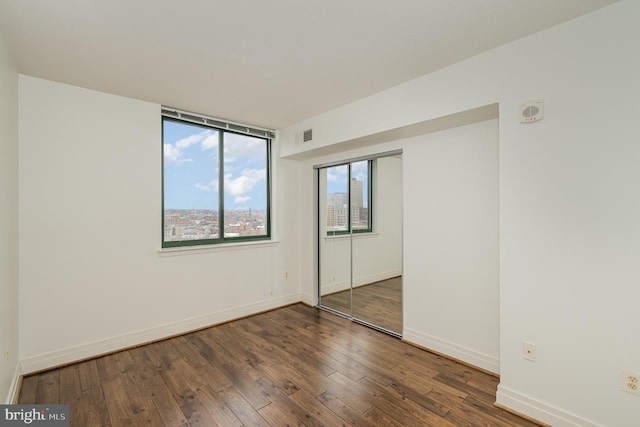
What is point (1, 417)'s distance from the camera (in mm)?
1770

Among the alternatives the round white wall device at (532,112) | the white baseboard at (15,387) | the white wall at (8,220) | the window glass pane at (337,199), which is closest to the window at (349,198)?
the window glass pane at (337,199)

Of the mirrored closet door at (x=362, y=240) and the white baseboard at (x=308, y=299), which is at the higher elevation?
the mirrored closet door at (x=362, y=240)

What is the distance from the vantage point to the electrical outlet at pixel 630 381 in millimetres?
1646

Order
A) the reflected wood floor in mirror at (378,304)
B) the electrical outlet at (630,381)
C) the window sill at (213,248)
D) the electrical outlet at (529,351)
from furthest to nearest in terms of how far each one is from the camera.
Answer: the reflected wood floor in mirror at (378,304) → the window sill at (213,248) → the electrical outlet at (529,351) → the electrical outlet at (630,381)

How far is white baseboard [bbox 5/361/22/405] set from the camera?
207 centimetres

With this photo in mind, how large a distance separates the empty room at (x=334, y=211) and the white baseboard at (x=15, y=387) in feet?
0.06

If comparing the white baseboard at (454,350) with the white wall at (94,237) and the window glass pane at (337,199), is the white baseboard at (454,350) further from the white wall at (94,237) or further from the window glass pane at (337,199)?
the white wall at (94,237)

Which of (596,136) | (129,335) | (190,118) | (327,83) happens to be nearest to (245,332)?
(129,335)

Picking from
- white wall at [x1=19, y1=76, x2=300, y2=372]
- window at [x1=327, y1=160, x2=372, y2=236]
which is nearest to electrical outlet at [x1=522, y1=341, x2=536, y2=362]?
window at [x1=327, y1=160, x2=372, y2=236]

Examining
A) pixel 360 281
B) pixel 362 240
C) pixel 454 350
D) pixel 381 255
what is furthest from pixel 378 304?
pixel 454 350

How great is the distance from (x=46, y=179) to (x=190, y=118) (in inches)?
59.4

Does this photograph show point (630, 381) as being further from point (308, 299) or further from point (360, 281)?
point (308, 299)

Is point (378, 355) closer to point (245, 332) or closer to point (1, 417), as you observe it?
point (245, 332)

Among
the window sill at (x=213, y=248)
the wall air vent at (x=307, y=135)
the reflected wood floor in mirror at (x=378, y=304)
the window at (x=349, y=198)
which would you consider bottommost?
the reflected wood floor in mirror at (x=378, y=304)
